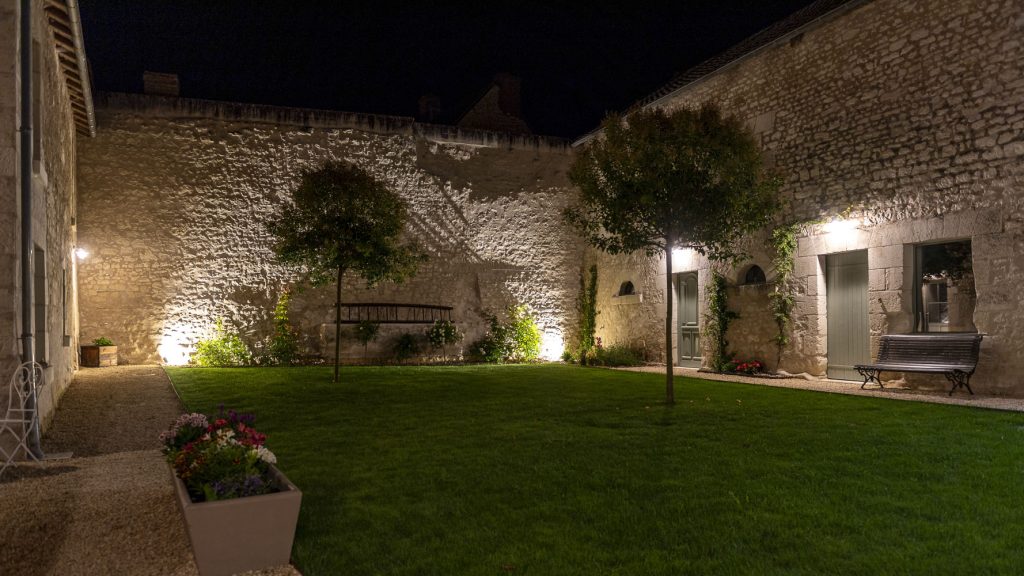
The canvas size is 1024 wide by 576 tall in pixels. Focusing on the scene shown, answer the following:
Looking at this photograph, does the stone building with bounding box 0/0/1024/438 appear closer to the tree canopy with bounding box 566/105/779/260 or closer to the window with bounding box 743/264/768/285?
the window with bounding box 743/264/768/285

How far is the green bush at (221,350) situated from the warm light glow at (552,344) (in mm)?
6398

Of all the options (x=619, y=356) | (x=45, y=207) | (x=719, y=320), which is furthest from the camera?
(x=619, y=356)

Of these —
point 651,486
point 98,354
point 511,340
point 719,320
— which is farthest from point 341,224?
point 651,486

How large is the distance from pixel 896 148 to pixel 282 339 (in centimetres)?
Result: 1110

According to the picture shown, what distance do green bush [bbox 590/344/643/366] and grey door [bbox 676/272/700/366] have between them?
2.93 ft

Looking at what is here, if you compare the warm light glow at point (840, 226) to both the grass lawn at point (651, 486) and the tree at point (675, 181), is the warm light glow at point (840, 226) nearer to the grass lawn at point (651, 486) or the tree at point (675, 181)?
the tree at point (675, 181)

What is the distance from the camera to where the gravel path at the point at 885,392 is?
7.64 m

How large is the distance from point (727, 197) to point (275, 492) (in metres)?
6.11

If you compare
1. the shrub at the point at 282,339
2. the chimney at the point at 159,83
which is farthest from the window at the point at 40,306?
the chimney at the point at 159,83

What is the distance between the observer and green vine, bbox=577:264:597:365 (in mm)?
15984

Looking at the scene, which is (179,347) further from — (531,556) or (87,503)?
(531,556)

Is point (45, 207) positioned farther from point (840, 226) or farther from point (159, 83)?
point (840, 226)

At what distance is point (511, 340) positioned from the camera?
51.4 feet

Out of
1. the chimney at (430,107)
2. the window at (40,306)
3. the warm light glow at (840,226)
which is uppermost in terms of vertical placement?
the chimney at (430,107)
